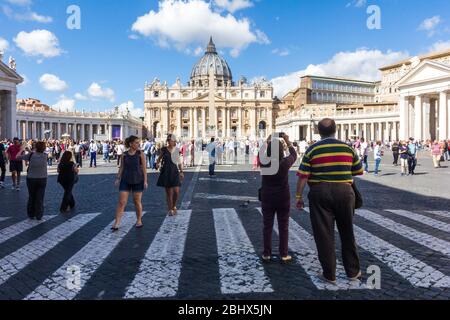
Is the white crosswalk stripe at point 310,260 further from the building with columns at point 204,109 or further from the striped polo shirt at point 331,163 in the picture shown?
the building with columns at point 204,109

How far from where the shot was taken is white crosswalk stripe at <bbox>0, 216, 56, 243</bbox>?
6.78m

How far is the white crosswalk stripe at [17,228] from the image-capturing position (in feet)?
22.2

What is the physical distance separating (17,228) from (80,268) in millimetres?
3092

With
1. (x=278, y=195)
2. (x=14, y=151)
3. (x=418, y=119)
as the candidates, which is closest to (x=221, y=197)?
(x=278, y=195)

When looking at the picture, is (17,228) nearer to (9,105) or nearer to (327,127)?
(327,127)

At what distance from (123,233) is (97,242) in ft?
2.11

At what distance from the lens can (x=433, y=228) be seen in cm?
704

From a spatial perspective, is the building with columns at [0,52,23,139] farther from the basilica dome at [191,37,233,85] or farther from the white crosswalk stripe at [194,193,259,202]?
the basilica dome at [191,37,233,85]

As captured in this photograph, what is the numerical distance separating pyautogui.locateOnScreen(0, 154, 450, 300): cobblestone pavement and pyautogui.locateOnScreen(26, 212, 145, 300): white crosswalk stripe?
12 millimetres

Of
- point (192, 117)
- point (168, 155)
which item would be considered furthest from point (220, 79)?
point (168, 155)

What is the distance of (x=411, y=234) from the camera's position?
21.7 feet

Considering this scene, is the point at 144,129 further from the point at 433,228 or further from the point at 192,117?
the point at 433,228

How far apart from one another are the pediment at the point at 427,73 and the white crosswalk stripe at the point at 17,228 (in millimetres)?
45582
